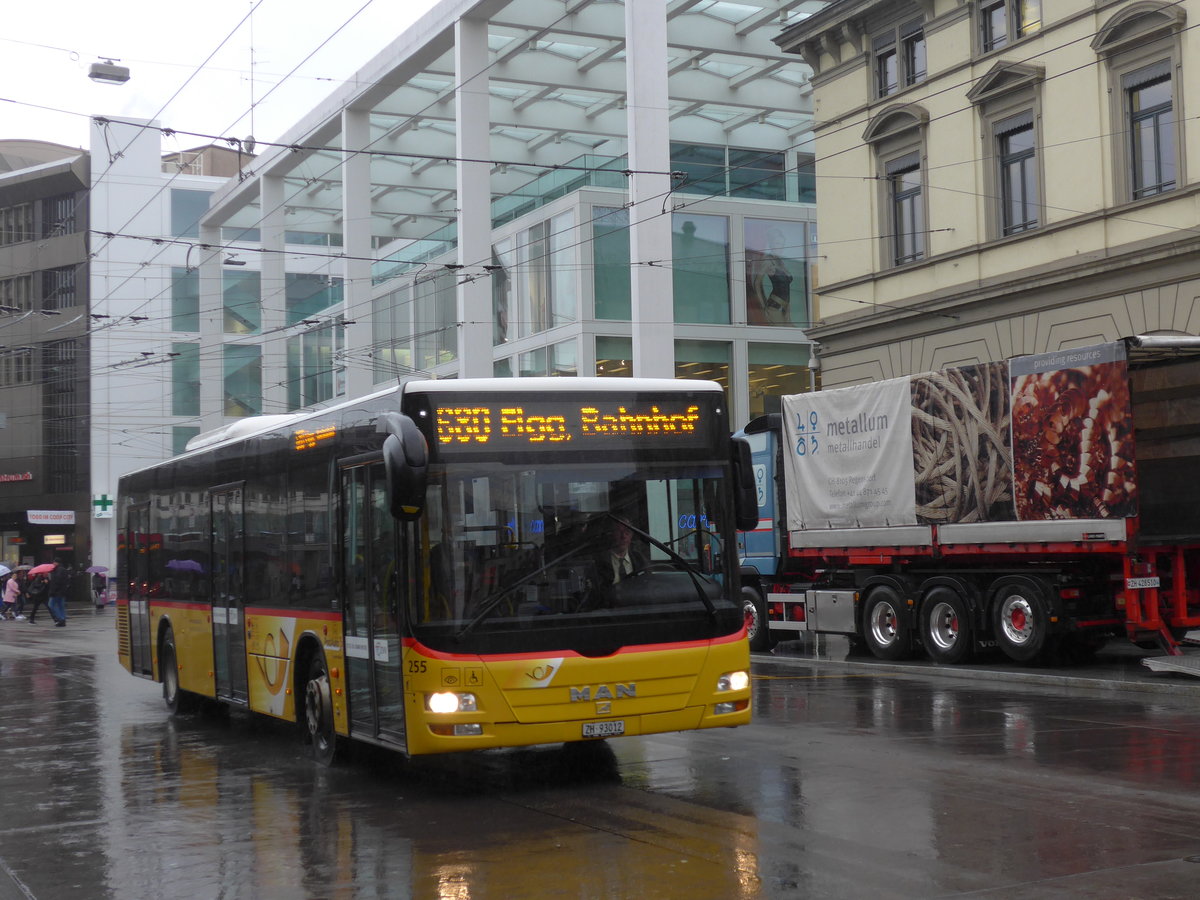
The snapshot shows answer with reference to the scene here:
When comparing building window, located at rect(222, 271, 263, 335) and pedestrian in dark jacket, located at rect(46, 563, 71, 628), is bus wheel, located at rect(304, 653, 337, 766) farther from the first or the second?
building window, located at rect(222, 271, 263, 335)

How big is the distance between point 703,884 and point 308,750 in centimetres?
616

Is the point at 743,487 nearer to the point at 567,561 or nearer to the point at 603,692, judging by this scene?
the point at 567,561

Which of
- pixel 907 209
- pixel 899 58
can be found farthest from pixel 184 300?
pixel 899 58

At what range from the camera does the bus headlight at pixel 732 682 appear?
381 inches

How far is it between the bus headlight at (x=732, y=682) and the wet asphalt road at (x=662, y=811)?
604mm

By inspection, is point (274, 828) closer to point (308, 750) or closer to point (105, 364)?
point (308, 750)

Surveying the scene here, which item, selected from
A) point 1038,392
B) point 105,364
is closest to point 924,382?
point 1038,392

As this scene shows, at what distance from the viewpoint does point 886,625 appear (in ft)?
64.0

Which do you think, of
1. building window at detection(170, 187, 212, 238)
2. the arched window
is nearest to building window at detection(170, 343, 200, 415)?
building window at detection(170, 187, 212, 238)

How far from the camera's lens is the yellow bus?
29.8 feet

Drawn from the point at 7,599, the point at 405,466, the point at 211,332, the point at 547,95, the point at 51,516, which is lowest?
the point at 7,599

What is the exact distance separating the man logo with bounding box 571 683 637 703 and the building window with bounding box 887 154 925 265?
20.2m

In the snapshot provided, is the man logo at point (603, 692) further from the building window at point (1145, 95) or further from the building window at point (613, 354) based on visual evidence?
the building window at point (613, 354)

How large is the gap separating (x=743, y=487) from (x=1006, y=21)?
18.4 meters
